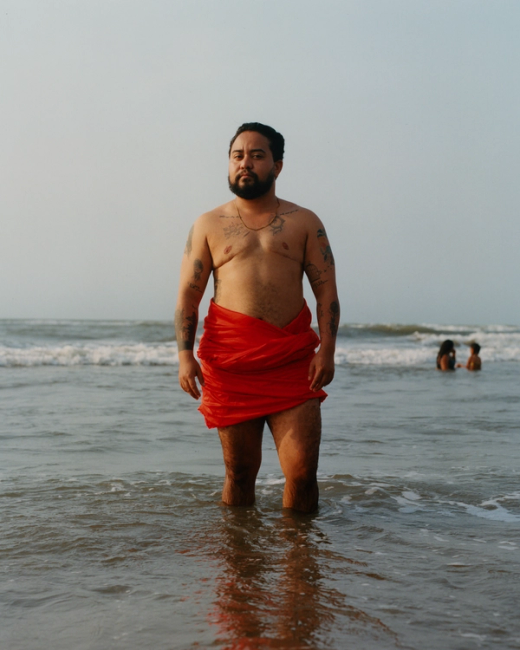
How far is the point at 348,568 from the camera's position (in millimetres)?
3268

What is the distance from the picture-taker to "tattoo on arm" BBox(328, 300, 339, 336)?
4.04 metres

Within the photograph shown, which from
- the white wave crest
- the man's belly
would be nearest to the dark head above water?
the white wave crest

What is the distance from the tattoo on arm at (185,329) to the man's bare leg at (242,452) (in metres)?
0.50

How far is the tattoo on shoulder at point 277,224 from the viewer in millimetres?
4043

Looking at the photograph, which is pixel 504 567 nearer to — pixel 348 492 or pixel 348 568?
pixel 348 568

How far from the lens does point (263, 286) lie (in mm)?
3996

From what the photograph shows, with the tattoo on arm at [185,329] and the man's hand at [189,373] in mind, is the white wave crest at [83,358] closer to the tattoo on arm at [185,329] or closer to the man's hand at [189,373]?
the tattoo on arm at [185,329]

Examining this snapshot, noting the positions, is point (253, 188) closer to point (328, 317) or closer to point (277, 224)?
point (277, 224)

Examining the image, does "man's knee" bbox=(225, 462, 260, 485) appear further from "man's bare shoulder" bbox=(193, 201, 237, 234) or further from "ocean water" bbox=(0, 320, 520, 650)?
"man's bare shoulder" bbox=(193, 201, 237, 234)

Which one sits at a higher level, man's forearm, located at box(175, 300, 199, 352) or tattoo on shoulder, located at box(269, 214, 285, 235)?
tattoo on shoulder, located at box(269, 214, 285, 235)

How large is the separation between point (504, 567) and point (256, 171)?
2.29m

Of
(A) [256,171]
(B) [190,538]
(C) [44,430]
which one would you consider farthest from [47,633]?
(C) [44,430]

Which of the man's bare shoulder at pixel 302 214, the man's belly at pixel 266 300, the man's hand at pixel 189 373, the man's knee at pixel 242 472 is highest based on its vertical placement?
the man's bare shoulder at pixel 302 214

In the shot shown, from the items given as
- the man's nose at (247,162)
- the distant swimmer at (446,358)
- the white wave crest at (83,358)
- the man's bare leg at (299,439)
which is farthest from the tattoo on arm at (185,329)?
the white wave crest at (83,358)
